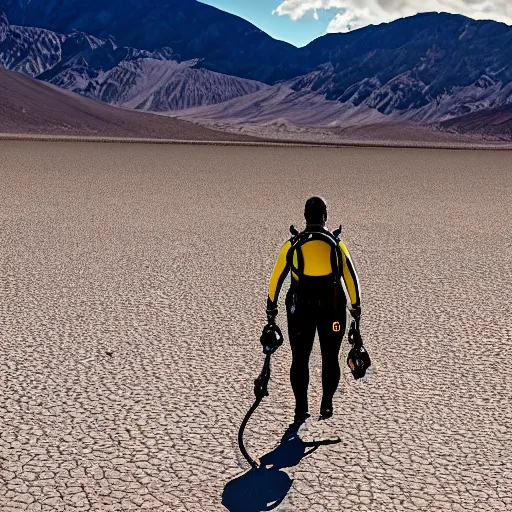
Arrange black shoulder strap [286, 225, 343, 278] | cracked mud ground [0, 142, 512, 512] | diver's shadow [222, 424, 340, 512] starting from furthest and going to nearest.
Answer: black shoulder strap [286, 225, 343, 278], cracked mud ground [0, 142, 512, 512], diver's shadow [222, 424, 340, 512]

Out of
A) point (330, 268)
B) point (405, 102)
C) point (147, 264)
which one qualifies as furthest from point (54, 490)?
point (405, 102)

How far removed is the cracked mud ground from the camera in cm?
416

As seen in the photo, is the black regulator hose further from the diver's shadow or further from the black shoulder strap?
the black shoulder strap

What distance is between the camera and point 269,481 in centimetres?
419

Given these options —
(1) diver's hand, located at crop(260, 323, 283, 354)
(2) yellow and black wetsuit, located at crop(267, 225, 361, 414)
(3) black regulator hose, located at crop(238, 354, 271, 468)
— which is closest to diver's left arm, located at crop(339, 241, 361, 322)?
(2) yellow and black wetsuit, located at crop(267, 225, 361, 414)

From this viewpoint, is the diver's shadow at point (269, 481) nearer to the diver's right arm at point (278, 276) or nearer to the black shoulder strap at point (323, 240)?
the diver's right arm at point (278, 276)

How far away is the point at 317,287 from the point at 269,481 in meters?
1.07

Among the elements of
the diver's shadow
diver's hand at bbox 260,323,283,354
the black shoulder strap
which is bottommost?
the diver's shadow

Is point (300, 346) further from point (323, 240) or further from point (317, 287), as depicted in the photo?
point (323, 240)

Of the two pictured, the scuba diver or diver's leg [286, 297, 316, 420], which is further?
diver's leg [286, 297, 316, 420]

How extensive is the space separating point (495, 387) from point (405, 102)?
573 feet

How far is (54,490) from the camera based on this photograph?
13.2 ft

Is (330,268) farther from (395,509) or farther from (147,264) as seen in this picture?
(147,264)

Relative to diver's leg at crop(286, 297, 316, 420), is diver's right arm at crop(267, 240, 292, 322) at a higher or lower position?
higher
